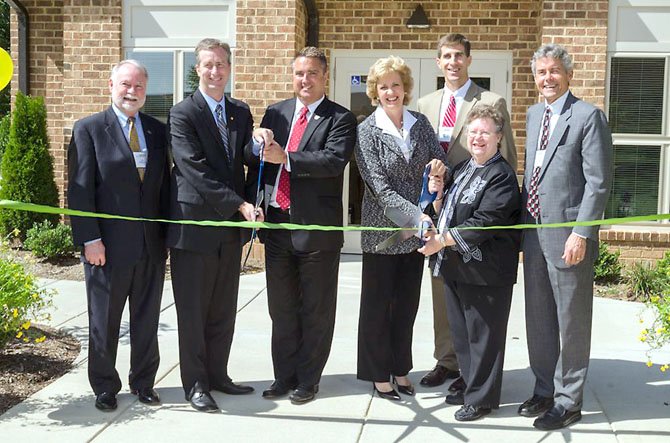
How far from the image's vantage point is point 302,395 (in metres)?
4.71

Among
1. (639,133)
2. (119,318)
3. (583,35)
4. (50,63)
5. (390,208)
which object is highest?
(583,35)

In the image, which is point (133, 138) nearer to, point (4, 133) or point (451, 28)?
point (451, 28)

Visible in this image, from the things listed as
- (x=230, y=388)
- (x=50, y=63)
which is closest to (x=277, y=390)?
(x=230, y=388)

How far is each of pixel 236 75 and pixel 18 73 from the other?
10.3 feet

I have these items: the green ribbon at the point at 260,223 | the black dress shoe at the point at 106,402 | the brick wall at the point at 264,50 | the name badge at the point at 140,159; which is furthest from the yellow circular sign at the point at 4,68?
the brick wall at the point at 264,50

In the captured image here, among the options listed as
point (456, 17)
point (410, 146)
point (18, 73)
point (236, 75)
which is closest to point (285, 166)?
point (410, 146)

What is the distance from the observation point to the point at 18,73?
1038cm

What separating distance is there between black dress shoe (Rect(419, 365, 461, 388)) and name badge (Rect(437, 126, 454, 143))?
57.2 inches

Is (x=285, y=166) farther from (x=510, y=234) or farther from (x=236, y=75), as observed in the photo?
(x=236, y=75)

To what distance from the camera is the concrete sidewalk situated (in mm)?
4215

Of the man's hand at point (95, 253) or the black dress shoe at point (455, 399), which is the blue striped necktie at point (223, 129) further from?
the black dress shoe at point (455, 399)

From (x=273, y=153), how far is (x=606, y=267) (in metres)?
5.30

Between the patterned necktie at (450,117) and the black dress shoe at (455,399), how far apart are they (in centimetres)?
149

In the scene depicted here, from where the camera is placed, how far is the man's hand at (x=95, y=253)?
4371 mm
